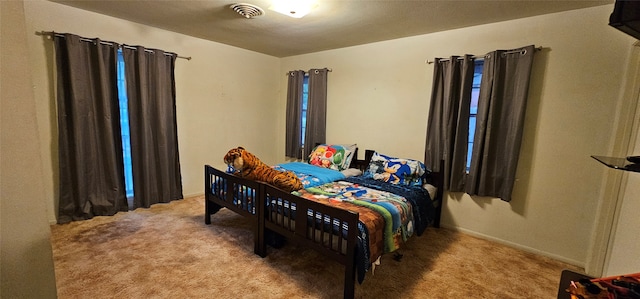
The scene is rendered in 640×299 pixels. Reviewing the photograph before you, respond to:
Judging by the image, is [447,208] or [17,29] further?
[447,208]

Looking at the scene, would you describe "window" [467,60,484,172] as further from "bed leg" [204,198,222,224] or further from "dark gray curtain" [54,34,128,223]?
"dark gray curtain" [54,34,128,223]

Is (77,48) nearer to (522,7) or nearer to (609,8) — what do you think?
(522,7)

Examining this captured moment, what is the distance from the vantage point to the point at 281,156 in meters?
4.90

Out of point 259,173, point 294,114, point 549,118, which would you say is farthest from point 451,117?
point 294,114

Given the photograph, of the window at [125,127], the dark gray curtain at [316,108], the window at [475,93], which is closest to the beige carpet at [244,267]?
the window at [125,127]

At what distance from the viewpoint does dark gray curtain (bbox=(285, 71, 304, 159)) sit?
173 inches

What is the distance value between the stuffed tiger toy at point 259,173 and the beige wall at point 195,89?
1.57 meters

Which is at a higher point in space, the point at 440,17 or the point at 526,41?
the point at 440,17

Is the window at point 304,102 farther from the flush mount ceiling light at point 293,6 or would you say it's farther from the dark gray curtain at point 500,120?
the dark gray curtain at point 500,120

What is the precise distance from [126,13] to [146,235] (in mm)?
2291

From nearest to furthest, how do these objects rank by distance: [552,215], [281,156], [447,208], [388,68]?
[552,215] < [447,208] < [388,68] < [281,156]

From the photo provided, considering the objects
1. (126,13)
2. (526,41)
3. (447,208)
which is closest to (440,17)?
(526,41)

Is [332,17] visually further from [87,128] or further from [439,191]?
[87,128]

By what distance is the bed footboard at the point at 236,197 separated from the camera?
239 centimetres
